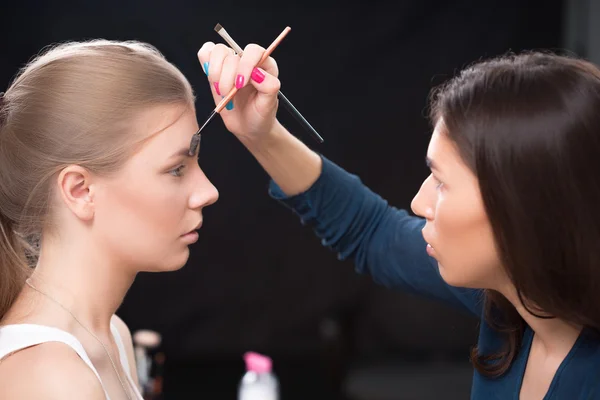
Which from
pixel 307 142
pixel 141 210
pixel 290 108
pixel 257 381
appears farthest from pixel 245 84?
pixel 307 142

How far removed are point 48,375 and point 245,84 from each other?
549 millimetres

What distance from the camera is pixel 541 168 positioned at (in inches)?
50.8

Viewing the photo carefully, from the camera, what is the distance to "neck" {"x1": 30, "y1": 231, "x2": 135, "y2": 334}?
138cm

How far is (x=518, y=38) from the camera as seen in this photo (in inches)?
129

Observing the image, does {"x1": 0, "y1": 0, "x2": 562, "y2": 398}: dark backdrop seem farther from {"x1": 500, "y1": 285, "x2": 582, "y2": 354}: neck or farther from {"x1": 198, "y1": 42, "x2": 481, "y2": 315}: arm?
{"x1": 500, "y1": 285, "x2": 582, "y2": 354}: neck

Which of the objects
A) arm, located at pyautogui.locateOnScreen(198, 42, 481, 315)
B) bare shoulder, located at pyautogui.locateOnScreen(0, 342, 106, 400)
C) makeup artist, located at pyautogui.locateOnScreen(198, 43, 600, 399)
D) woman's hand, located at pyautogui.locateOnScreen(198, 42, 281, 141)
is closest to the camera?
bare shoulder, located at pyautogui.locateOnScreen(0, 342, 106, 400)

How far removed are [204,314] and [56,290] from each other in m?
1.97

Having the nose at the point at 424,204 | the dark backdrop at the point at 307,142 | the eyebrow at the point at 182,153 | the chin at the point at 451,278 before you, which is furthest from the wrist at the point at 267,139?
the dark backdrop at the point at 307,142

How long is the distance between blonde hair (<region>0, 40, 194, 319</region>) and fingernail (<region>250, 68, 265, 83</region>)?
14 cm

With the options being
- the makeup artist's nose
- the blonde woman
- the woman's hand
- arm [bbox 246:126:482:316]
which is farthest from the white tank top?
arm [bbox 246:126:482:316]

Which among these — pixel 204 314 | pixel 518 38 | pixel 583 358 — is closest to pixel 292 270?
pixel 204 314

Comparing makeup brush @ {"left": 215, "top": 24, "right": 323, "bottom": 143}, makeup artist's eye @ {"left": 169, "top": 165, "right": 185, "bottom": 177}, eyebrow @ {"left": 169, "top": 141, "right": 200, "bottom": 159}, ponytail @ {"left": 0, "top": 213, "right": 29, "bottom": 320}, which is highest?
makeup brush @ {"left": 215, "top": 24, "right": 323, "bottom": 143}

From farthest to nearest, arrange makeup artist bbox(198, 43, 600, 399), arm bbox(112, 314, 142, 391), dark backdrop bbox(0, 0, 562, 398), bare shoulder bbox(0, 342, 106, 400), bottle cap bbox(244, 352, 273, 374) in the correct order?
dark backdrop bbox(0, 0, 562, 398)
bottle cap bbox(244, 352, 273, 374)
arm bbox(112, 314, 142, 391)
makeup artist bbox(198, 43, 600, 399)
bare shoulder bbox(0, 342, 106, 400)

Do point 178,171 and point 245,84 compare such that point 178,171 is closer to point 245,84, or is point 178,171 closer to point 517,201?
point 245,84
